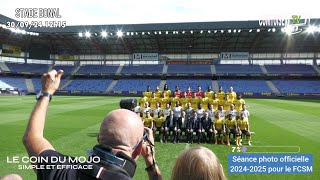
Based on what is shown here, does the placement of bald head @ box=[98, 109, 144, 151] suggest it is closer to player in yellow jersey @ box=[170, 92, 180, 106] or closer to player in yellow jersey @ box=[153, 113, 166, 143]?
player in yellow jersey @ box=[153, 113, 166, 143]

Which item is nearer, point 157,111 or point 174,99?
point 157,111

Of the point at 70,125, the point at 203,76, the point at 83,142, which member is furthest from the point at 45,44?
the point at 83,142

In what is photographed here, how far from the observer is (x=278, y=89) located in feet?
172

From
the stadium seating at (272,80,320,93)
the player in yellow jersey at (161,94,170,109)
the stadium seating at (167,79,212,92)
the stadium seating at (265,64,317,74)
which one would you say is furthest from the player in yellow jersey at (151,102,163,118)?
the stadium seating at (265,64,317,74)

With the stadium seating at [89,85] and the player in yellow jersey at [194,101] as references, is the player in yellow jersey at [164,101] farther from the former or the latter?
the stadium seating at [89,85]

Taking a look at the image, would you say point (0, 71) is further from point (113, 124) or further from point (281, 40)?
point (113, 124)

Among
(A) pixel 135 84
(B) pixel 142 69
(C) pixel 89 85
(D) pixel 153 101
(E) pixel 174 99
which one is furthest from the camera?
(B) pixel 142 69

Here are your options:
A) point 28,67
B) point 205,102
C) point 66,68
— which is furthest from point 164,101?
point 28,67

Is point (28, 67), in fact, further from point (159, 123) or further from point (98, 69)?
point (159, 123)

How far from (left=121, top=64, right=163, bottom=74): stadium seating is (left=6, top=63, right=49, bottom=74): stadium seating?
2094 cm

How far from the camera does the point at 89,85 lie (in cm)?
5966

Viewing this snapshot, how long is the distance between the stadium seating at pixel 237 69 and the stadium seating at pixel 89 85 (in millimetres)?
27071

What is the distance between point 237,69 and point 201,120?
165ft

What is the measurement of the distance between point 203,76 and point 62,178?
59.6m
